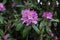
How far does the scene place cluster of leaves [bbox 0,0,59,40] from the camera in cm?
193

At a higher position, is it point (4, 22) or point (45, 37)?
point (4, 22)

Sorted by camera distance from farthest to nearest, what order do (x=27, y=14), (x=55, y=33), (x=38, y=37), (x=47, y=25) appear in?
(x=55, y=33) < (x=38, y=37) < (x=47, y=25) < (x=27, y=14)

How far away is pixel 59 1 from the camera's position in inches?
98.4

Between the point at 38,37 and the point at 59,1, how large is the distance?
56cm

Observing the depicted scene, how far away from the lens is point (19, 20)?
1933 millimetres

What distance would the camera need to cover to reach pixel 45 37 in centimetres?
221

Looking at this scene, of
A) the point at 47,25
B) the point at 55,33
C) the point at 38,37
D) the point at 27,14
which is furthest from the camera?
the point at 55,33

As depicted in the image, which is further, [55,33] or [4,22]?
[55,33]

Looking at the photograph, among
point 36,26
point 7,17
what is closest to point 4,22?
point 7,17

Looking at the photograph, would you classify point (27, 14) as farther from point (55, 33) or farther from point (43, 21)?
point (55, 33)

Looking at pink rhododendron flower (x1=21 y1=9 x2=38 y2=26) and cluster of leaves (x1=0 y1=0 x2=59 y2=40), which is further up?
pink rhododendron flower (x1=21 y1=9 x2=38 y2=26)

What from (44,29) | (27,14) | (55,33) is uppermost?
(27,14)

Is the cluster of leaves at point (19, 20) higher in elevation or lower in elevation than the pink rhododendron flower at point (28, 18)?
lower

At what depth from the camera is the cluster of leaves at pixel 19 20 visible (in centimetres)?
193
